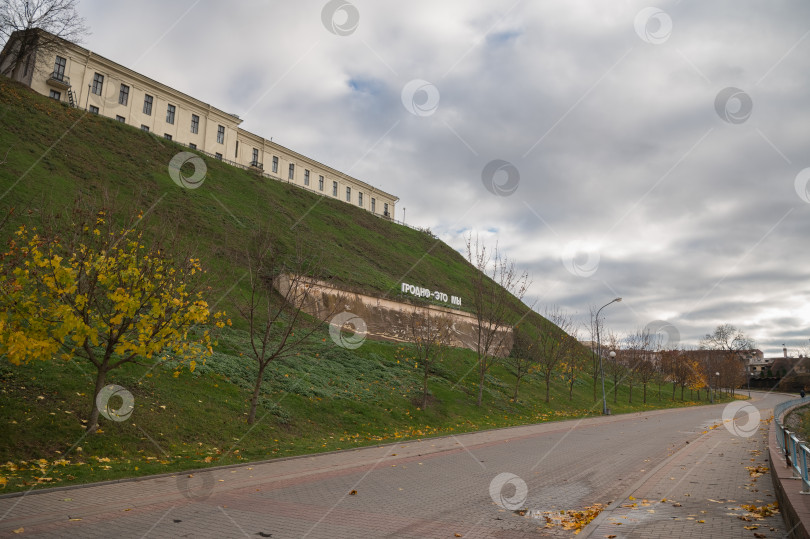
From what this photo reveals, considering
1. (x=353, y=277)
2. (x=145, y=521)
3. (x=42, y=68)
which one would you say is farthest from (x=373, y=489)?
(x=42, y=68)

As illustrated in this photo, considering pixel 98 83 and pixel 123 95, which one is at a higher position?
pixel 98 83

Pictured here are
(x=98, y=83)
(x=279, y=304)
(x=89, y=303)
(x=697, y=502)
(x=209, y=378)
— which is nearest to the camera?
(x=697, y=502)

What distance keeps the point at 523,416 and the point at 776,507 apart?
20380 mm

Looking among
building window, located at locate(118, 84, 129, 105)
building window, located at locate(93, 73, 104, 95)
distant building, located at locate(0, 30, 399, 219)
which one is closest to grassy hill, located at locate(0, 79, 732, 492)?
distant building, located at locate(0, 30, 399, 219)

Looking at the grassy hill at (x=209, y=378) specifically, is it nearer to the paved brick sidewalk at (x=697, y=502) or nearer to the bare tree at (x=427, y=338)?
the bare tree at (x=427, y=338)

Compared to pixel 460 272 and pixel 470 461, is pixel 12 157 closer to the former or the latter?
pixel 470 461

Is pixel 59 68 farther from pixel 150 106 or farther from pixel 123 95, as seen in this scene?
pixel 150 106

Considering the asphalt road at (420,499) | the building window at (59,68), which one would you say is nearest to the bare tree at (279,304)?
the asphalt road at (420,499)

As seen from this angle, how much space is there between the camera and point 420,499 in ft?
28.7

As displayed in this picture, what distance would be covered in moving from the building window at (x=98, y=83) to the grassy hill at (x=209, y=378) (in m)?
12.8

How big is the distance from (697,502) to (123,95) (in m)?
62.1

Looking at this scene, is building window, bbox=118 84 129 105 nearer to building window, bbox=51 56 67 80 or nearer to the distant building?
the distant building

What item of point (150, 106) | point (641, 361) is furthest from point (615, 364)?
point (150, 106)

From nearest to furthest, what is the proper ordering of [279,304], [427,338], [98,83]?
[427,338] < [279,304] < [98,83]
